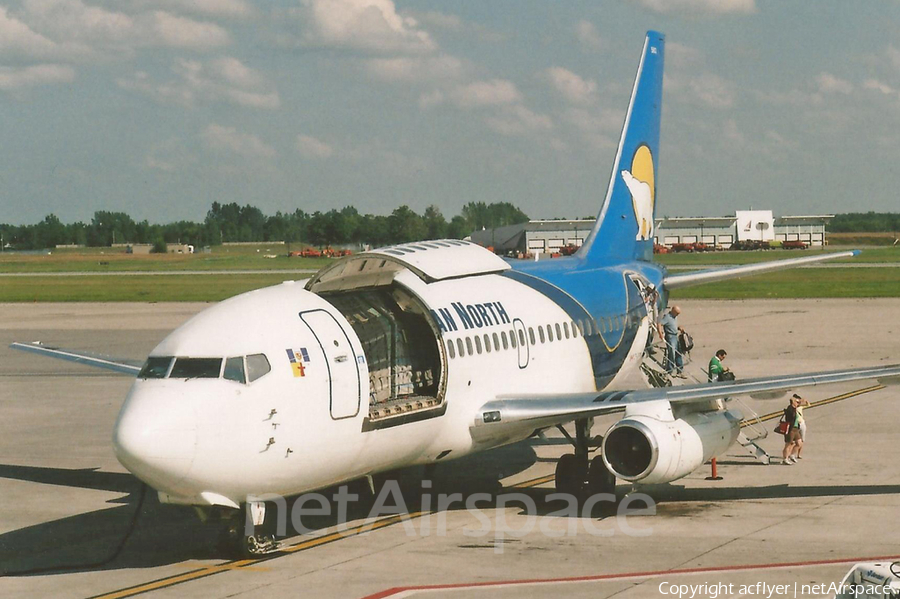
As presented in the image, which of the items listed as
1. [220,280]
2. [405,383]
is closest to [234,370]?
[405,383]

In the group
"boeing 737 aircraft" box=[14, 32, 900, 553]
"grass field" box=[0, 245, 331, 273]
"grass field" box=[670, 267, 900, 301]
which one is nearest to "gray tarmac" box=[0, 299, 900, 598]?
"boeing 737 aircraft" box=[14, 32, 900, 553]

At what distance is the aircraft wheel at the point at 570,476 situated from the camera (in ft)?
75.6

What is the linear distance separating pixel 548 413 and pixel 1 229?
19081 centimetres

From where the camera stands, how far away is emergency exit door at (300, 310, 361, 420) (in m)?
18.6

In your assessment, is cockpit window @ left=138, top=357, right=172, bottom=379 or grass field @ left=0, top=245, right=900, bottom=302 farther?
grass field @ left=0, top=245, right=900, bottom=302

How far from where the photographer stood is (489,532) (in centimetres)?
2023

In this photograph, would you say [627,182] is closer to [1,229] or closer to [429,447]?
[429,447]

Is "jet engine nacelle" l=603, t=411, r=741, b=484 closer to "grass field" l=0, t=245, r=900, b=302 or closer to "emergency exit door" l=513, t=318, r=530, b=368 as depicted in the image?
"emergency exit door" l=513, t=318, r=530, b=368

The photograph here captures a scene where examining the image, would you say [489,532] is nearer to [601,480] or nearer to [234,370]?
[601,480]

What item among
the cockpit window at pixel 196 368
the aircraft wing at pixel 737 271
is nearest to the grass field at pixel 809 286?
the aircraft wing at pixel 737 271

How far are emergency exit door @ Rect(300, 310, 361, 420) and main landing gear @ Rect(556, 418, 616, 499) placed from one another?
5.68m

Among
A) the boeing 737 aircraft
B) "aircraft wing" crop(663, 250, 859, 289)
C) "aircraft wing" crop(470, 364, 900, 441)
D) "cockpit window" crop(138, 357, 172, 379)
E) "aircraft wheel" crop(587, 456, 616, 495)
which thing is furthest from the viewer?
"aircraft wing" crop(663, 250, 859, 289)

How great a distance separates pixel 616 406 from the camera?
21.6m

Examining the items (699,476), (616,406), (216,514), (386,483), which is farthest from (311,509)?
(699,476)
